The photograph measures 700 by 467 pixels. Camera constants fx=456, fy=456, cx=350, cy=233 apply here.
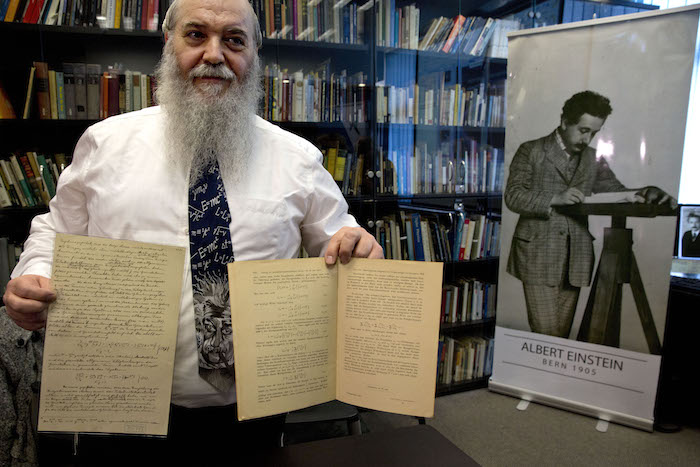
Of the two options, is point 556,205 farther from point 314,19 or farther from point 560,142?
point 314,19

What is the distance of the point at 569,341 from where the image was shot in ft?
8.66

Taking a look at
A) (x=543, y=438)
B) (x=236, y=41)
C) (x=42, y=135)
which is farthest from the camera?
(x=543, y=438)

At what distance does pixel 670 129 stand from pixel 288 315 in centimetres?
236

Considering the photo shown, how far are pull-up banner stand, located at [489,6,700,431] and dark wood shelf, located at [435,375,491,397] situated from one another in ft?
1.36

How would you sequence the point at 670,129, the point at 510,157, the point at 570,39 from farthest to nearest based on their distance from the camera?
the point at 510,157
the point at 570,39
the point at 670,129

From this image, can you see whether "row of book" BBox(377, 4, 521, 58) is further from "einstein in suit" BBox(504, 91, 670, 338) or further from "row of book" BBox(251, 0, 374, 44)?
"einstein in suit" BBox(504, 91, 670, 338)

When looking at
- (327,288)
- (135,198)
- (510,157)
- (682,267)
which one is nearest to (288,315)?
(327,288)

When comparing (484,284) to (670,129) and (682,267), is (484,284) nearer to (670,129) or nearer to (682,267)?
(682,267)

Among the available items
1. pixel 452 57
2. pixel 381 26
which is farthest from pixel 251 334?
pixel 452 57

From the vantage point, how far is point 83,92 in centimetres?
233

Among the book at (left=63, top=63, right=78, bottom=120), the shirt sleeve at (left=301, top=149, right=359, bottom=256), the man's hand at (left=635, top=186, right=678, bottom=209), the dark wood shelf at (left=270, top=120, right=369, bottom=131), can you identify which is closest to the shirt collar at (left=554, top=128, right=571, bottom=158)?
the man's hand at (left=635, top=186, right=678, bottom=209)

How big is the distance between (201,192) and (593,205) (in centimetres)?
222

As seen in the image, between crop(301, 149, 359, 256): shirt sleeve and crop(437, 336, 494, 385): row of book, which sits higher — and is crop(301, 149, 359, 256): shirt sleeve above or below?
above

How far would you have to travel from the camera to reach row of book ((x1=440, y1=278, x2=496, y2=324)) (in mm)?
3193
